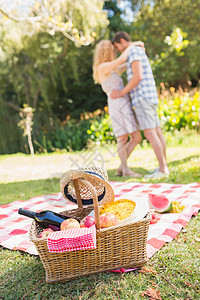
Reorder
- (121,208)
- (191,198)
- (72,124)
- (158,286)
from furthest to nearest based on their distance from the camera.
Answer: (72,124), (191,198), (121,208), (158,286)

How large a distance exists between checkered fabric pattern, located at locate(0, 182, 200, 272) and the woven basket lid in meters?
0.29

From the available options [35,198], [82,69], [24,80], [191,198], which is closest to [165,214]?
[191,198]

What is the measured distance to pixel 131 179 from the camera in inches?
173

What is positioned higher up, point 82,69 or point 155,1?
point 155,1

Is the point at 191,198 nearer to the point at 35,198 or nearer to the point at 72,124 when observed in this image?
the point at 35,198

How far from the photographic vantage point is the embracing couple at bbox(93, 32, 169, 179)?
4.22 m

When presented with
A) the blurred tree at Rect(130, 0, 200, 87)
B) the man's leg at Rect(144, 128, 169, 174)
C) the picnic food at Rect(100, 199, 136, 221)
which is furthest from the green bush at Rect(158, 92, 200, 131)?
the blurred tree at Rect(130, 0, 200, 87)

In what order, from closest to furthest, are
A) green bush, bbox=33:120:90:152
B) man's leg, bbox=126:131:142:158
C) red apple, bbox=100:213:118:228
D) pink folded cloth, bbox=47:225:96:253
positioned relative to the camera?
pink folded cloth, bbox=47:225:96:253
red apple, bbox=100:213:118:228
man's leg, bbox=126:131:142:158
green bush, bbox=33:120:90:152

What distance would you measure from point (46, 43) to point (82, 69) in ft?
9.24

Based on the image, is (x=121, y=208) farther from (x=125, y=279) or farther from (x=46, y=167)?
(x=46, y=167)

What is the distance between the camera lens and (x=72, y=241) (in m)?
1.60

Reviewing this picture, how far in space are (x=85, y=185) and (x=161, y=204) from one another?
855 millimetres

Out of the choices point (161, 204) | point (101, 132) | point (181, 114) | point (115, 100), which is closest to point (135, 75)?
point (115, 100)

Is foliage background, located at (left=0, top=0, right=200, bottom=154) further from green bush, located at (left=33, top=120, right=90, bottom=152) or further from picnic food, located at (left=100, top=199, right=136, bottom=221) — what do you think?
picnic food, located at (left=100, top=199, right=136, bottom=221)
